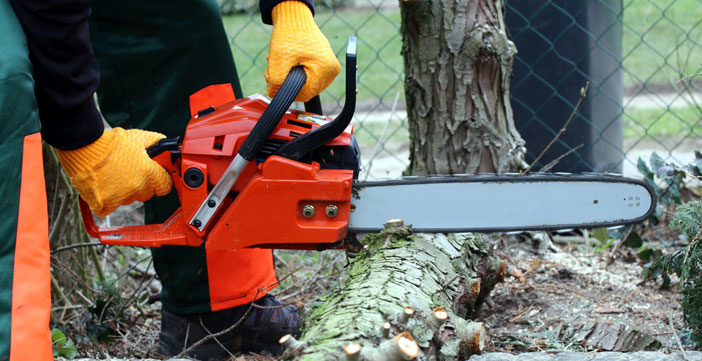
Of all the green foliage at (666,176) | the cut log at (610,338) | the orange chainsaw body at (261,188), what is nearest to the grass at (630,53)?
the green foliage at (666,176)

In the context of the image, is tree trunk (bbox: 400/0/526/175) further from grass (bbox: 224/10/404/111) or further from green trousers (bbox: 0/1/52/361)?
grass (bbox: 224/10/404/111)

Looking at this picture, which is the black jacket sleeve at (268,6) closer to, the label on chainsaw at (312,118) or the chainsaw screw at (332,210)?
the label on chainsaw at (312,118)

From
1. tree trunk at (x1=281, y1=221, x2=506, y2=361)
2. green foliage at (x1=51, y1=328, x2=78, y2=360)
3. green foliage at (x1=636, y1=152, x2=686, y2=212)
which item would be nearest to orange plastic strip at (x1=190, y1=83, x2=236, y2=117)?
tree trunk at (x1=281, y1=221, x2=506, y2=361)

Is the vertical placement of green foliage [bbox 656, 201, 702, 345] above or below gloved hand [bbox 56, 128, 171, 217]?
above

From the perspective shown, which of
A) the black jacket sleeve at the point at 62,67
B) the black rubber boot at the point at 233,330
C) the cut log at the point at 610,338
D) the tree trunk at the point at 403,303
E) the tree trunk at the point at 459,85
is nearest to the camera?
the tree trunk at the point at 403,303

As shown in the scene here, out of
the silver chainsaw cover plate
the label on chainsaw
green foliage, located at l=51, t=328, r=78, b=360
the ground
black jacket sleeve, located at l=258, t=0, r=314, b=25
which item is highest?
black jacket sleeve, located at l=258, t=0, r=314, b=25

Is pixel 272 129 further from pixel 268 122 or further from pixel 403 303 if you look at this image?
pixel 403 303

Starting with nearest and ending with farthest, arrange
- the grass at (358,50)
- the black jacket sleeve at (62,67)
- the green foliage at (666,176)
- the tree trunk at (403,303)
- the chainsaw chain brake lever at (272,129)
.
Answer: the tree trunk at (403,303), the black jacket sleeve at (62,67), the chainsaw chain brake lever at (272,129), the green foliage at (666,176), the grass at (358,50)

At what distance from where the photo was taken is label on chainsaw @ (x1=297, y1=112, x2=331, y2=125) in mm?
1785

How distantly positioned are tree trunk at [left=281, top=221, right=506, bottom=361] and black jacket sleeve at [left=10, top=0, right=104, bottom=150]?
0.74m

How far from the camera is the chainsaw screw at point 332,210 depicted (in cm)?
175

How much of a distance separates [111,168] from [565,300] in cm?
161

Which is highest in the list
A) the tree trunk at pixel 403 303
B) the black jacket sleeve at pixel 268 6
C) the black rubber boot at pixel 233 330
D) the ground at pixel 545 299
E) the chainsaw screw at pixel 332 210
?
the black jacket sleeve at pixel 268 6

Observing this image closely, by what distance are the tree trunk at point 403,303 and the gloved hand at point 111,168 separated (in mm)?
577
